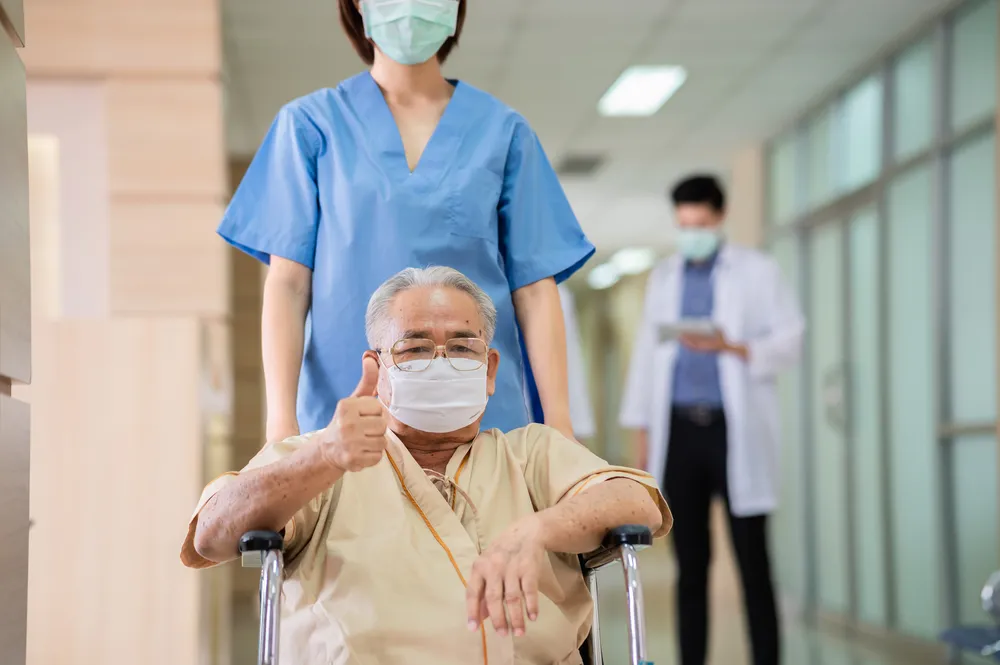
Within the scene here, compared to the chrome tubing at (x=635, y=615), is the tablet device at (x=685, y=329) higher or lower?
higher

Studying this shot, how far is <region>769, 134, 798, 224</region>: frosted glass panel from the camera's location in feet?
21.0

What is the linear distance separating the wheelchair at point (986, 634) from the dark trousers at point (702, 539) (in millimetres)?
508

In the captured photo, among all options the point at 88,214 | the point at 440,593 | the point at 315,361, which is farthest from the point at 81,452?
the point at 440,593

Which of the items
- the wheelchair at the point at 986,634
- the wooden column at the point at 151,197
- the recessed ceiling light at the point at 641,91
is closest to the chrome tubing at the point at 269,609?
the wheelchair at the point at 986,634

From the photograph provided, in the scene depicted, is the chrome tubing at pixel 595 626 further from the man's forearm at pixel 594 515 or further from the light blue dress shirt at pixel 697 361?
the light blue dress shirt at pixel 697 361

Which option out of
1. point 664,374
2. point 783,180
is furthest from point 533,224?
point 783,180

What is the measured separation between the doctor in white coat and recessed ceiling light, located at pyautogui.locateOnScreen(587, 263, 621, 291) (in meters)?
8.29

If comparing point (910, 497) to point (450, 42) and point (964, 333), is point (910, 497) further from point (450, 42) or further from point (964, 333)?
point (450, 42)

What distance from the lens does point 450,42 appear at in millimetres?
2029

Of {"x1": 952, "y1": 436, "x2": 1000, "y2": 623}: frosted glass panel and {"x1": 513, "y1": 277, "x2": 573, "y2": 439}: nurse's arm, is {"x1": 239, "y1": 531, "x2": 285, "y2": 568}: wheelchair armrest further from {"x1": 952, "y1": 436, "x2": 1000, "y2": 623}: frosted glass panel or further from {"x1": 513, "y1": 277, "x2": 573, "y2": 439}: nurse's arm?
{"x1": 952, "y1": 436, "x2": 1000, "y2": 623}: frosted glass panel

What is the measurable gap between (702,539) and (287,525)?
210cm

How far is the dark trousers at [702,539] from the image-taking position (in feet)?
10.5

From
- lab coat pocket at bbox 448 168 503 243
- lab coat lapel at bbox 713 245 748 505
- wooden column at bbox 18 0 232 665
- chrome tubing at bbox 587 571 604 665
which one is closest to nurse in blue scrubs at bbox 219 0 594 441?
lab coat pocket at bbox 448 168 503 243

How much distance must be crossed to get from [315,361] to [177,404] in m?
1.57
